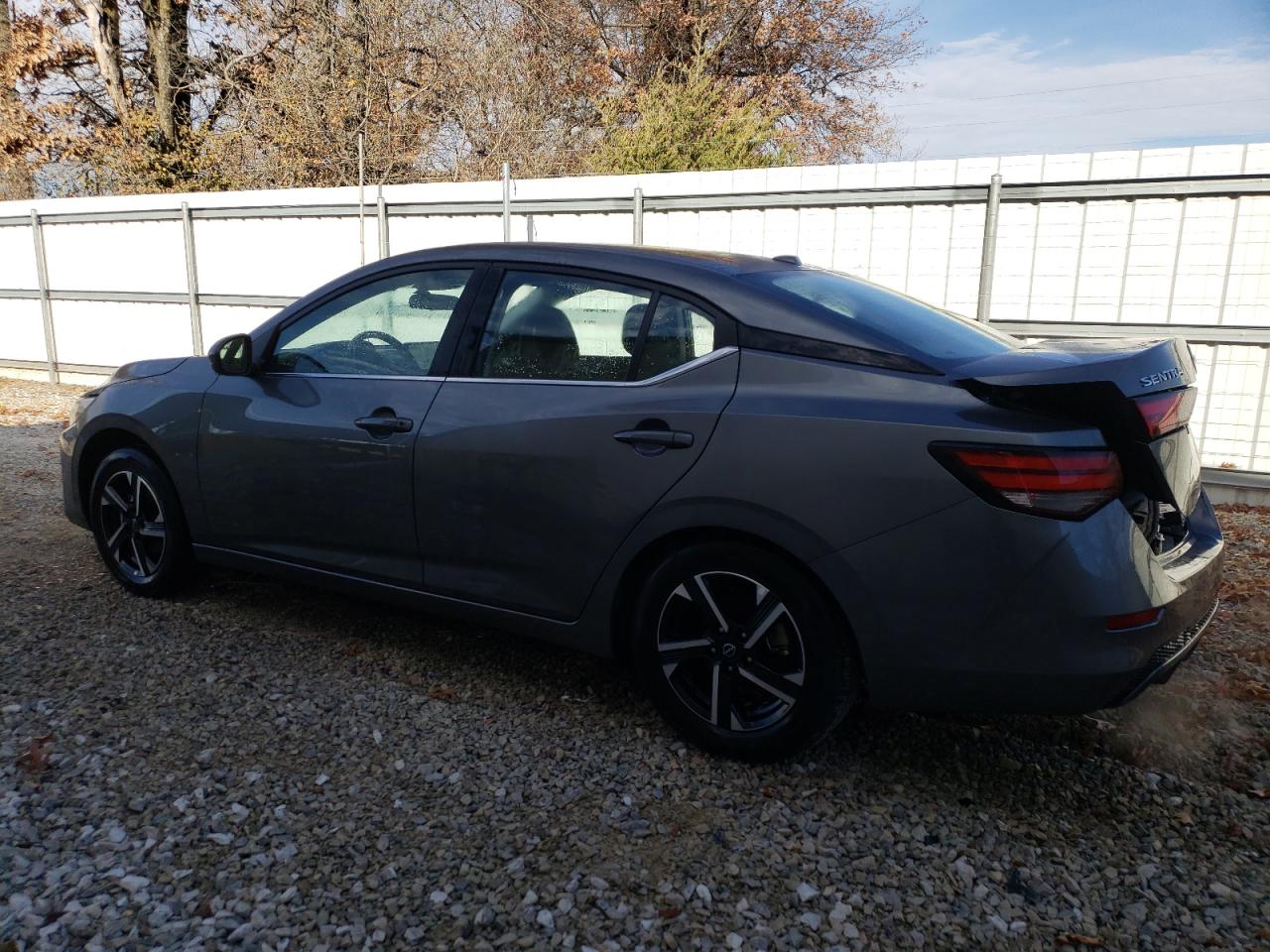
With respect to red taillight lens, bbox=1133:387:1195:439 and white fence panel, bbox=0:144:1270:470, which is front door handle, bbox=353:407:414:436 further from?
white fence panel, bbox=0:144:1270:470

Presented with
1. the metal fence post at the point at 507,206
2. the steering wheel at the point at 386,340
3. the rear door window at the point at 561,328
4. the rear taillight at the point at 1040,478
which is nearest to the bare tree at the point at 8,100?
the metal fence post at the point at 507,206

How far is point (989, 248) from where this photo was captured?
23.8ft

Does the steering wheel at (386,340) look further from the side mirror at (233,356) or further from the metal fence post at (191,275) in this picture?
the metal fence post at (191,275)

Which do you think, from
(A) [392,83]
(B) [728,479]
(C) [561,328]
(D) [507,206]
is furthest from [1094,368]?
(A) [392,83]

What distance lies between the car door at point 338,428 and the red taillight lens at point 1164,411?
86.9 inches

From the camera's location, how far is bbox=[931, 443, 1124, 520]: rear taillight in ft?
7.89

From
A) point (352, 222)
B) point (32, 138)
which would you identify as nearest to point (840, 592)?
point (352, 222)

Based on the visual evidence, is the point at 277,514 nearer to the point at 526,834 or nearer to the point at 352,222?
the point at 526,834

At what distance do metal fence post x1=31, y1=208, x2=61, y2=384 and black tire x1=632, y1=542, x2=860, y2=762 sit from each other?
13169mm

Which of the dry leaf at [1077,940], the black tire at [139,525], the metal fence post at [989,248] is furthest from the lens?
the metal fence post at [989,248]

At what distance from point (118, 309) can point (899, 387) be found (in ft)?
40.9

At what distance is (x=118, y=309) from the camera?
12.5 metres

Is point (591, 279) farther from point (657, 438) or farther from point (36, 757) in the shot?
point (36, 757)

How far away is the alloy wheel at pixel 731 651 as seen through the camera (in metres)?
2.80
